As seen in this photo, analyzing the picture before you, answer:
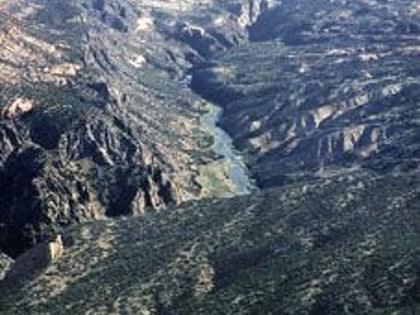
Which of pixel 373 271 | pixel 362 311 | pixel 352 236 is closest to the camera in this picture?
pixel 362 311

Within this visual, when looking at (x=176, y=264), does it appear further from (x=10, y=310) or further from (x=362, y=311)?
(x=362, y=311)

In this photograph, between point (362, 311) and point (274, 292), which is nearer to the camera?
point (362, 311)

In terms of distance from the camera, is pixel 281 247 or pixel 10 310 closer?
pixel 10 310

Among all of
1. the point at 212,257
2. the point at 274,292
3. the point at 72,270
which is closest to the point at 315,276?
the point at 274,292

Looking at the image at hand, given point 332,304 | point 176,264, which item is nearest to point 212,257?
point 176,264

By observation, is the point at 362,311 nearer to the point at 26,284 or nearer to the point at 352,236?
the point at 352,236

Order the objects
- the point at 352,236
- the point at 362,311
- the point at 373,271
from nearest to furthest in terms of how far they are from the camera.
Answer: the point at 362,311 → the point at 373,271 → the point at 352,236

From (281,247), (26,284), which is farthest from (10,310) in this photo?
(281,247)

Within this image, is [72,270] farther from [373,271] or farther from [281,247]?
[373,271]
